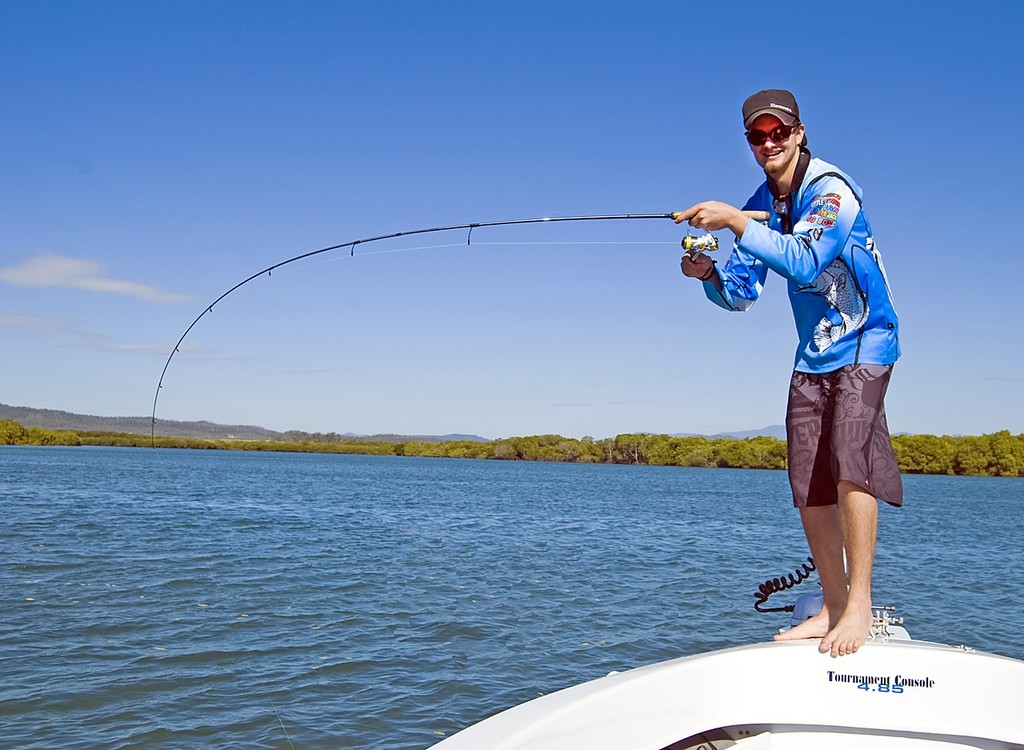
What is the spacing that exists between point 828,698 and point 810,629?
387mm

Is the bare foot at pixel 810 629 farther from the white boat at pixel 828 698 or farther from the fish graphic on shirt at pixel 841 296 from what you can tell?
the fish graphic on shirt at pixel 841 296

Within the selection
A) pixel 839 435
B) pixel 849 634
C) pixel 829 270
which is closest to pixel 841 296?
pixel 829 270

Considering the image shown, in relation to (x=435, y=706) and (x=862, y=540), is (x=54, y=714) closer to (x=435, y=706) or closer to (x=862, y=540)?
(x=435, y=706)

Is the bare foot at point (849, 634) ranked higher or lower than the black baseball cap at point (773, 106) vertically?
lower

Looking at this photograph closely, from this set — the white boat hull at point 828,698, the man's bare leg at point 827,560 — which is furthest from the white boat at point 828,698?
the man's bare leg at point 827,560

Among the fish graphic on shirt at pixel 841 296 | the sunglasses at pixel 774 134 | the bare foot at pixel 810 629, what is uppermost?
the sunglasses at pixel 774 134

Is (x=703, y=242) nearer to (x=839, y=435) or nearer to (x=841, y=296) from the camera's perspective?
(x=841, y=296)

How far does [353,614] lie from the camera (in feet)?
36.6

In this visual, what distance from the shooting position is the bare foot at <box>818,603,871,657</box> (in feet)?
10.3

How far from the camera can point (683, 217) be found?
330 cm

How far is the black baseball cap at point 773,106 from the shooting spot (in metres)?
3.47

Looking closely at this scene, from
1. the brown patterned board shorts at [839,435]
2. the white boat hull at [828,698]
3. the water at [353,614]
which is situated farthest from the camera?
the water at [353,614]

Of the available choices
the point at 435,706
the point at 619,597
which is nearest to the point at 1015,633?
the point at 619,597

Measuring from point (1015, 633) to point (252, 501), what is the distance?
1107 inches
